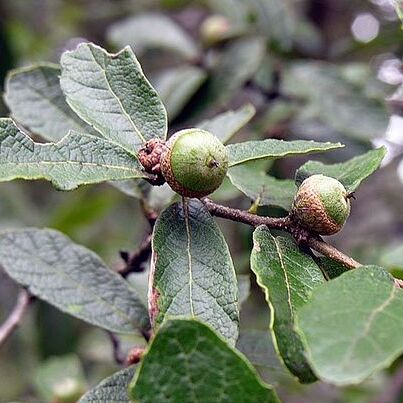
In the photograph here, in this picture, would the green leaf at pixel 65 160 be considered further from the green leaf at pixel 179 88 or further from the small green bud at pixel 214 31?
the small green bud at pixel 214 31

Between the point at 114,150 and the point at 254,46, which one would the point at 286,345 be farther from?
the point at 254,46

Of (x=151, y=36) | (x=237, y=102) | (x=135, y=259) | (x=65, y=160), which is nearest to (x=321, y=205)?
(x=65, y=160)

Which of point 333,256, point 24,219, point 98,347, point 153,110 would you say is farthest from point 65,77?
point 24,219

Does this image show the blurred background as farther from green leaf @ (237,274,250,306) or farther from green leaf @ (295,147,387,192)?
green leaf @ (295,147,387,192)

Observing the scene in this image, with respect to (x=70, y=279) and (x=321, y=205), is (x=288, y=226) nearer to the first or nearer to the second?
(x=321, y=205)

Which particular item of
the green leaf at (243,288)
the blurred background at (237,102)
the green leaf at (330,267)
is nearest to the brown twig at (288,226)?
the green leaf at (330,267)
